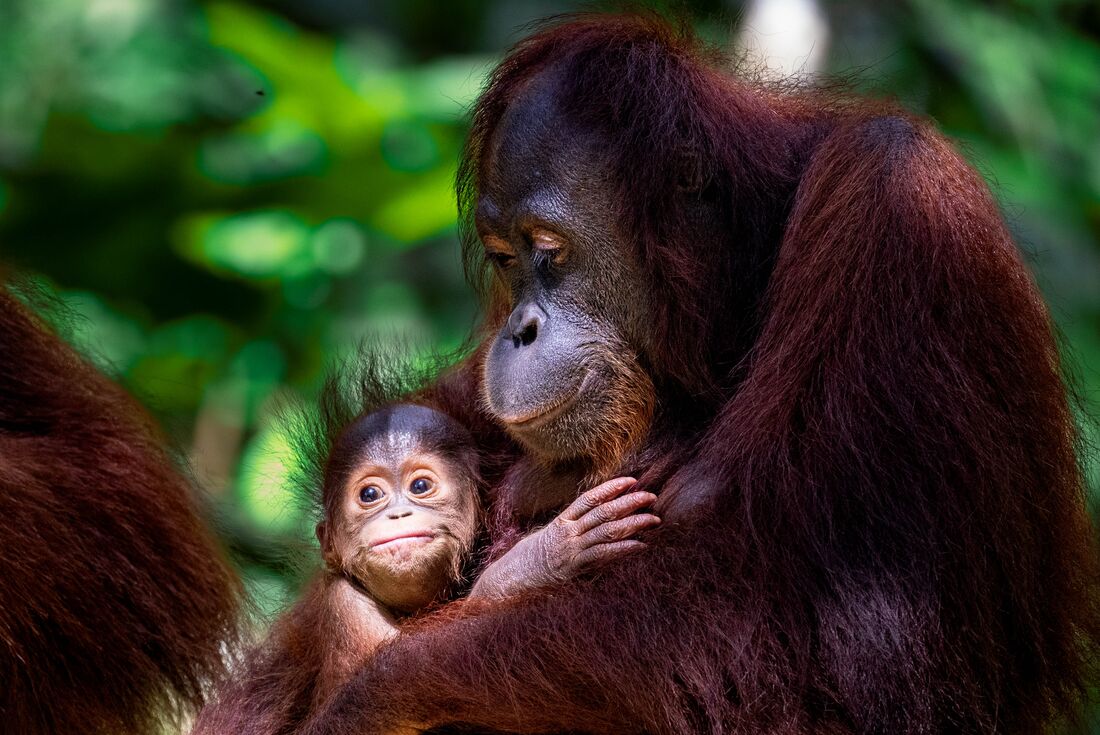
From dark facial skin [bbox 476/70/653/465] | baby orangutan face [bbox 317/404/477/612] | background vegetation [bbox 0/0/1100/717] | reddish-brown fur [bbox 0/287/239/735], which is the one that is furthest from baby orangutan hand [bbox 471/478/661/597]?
background vegetation [bbox 0/0/1100/717]

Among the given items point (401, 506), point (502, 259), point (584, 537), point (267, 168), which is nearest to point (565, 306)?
point (502, 259)

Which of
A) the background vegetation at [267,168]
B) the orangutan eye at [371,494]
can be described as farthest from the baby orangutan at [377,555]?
the background vegetation at [267,168]

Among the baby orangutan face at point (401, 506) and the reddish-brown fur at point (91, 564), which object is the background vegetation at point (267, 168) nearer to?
the reddish-brown fur at point (91, 564)

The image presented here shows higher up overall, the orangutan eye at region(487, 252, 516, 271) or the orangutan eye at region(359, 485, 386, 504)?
the orangutan eye at region(487, 252, 516, 271)

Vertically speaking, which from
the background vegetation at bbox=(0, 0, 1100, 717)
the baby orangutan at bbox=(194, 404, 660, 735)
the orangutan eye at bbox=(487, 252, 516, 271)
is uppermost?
the orangutan eye at bbox=(487, 252, 516, 271)

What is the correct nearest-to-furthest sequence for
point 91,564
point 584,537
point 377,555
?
1. point 584,537
2. point 377,555
3. point 91,564

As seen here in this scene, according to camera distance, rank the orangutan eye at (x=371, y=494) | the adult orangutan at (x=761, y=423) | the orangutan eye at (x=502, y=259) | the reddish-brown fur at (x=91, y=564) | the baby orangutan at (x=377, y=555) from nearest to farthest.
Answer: the adult orangutan at (x=761, y=423), the orangutan eye at (x=502, y=259), the baby orangutan at (x=377, y=555), the orangutan eye at (x=371, y=494), the reddish-brown fur at (x=91, y=564)

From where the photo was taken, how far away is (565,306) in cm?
261

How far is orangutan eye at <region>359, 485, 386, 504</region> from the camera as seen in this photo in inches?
118

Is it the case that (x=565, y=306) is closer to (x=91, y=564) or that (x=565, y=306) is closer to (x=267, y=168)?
(x=91, y=564)

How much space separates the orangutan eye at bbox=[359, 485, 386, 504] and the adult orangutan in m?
0.35

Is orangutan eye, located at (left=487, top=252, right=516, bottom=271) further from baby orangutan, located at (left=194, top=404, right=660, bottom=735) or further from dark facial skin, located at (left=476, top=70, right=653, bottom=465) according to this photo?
baby orangutan, located at (left=194, top=404, right=660, bottom=735)

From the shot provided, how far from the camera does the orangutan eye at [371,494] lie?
3006 millimetres

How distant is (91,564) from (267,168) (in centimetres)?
356
